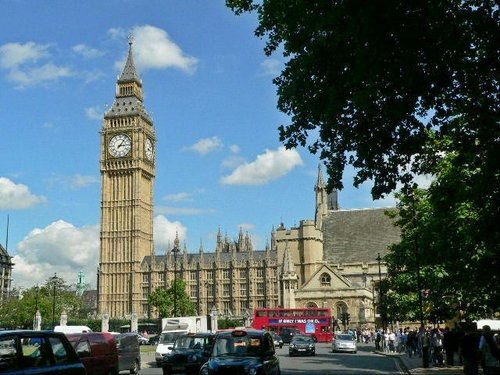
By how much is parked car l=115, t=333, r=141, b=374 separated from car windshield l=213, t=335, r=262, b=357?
10.0m

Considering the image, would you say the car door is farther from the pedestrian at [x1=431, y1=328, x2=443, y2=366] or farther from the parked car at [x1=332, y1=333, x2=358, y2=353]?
the parked car at [x1=332, y1=333, x2=358, y2=353]

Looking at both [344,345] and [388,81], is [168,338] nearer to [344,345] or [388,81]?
[344,345]

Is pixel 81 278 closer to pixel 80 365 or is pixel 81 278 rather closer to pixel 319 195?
pixel 319 195

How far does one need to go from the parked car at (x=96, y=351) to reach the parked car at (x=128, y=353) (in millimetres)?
4615

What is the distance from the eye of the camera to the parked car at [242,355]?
13.6 metres

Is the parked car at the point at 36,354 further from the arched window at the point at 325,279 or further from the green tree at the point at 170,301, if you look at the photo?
the green tree at the point at 170,301

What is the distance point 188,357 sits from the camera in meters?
21.1

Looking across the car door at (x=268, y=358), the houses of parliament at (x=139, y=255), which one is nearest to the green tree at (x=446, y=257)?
the car door at (x=268, y=358)

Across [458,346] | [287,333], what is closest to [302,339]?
[458,346]

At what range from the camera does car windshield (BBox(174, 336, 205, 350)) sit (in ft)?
72.8

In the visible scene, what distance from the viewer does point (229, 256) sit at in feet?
412

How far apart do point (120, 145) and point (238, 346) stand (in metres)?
115

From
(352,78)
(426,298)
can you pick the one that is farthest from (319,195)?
(352,78)

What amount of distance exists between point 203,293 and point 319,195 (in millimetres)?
33739
